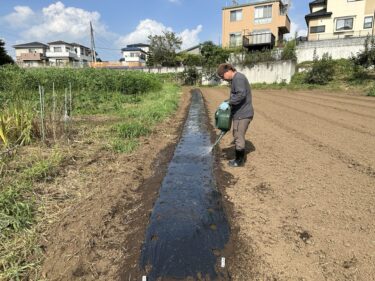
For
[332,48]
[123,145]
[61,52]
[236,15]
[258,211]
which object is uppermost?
[236,15]

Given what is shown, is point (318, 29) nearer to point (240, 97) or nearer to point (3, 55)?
point (240, 97)

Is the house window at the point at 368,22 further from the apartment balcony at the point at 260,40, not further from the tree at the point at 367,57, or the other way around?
the tree at the point at 367,57

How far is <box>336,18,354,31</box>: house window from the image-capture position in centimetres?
2788

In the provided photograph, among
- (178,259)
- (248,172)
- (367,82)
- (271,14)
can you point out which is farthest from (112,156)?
(271,14)

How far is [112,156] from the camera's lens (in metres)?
5.35

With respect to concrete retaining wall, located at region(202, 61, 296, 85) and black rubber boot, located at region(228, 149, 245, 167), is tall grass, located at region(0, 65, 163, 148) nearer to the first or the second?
black rubber boot, located at region(228, 149, 245, 167)

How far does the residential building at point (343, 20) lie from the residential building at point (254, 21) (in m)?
3.43

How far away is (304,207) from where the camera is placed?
11.3 ft

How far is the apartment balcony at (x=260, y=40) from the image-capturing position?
29031 millimetres

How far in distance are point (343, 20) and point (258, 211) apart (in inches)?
1226

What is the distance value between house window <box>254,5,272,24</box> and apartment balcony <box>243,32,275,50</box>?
4.50 metres

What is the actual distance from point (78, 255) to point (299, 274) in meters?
1.90

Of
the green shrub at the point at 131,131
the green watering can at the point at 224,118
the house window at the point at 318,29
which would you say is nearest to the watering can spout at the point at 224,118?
the green watering can at the point at 224,118

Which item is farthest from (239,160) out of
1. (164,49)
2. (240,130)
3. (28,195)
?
(164,49)
